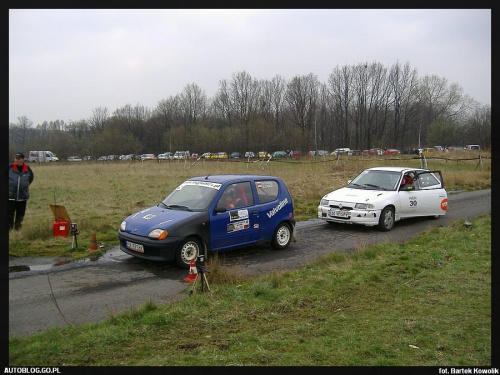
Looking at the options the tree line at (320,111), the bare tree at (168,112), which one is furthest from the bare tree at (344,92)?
the bare tree at (168,112)

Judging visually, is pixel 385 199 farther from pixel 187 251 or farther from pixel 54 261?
pixel 54 261

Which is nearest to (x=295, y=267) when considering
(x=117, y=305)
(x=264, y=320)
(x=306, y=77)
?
(x=264, y=320)

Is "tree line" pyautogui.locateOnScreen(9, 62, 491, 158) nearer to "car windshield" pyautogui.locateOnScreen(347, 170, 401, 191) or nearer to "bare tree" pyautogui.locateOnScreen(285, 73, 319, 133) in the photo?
"bare tree" pyautogui.locateOnScreen(285, 73, 319, 133)

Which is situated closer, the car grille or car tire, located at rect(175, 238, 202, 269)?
car tire, located at rect(175, 238, 202, 269)

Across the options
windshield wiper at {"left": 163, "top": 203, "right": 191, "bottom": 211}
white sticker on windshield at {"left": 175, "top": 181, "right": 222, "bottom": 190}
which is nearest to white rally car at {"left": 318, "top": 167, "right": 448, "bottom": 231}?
white sticker on windshield at {"left": 175, "top": 181, "right": 222, "bottom": 190}

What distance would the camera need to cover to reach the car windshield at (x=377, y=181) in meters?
12.3

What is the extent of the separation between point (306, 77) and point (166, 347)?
303 feet

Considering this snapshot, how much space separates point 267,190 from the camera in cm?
948

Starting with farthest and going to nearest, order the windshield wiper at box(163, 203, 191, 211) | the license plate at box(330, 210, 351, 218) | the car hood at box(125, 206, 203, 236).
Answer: the license plate at box(330, 210, 351, 218)
the windshield wiper at box(163, 203, 191, 211)
the car hood at box(125, 206, 203, 236)

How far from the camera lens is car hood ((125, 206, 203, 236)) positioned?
25.3 feet

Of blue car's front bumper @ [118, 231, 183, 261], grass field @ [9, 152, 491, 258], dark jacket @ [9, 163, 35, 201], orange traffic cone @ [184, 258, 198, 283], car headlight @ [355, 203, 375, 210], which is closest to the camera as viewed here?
orange traffic cone @ [184, 258, 198, 283]

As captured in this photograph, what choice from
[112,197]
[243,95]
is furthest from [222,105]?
[112,197]

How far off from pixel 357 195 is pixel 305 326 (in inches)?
304

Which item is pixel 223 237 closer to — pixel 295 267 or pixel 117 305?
pixel 295 267
